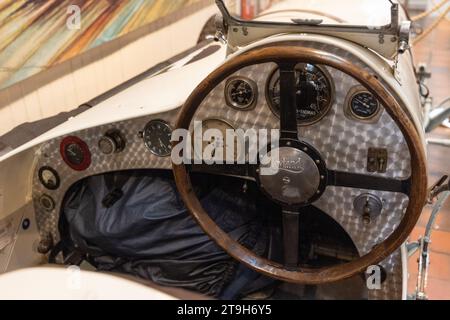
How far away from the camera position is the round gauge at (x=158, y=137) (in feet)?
5.17

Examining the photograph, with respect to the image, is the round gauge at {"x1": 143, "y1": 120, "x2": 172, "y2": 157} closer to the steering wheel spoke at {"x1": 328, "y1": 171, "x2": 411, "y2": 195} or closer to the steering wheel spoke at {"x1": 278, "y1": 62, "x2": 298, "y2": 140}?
the steering wheel spoke at {"x1": 278, "y1": 62, "x2": 298, "y2": 140}

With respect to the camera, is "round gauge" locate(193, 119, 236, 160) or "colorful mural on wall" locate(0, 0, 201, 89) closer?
"round gauge" locate(193, 119, 236, 160)

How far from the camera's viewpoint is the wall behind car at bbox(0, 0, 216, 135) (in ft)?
6.13

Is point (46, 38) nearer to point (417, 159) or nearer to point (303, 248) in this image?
point (303, 248)

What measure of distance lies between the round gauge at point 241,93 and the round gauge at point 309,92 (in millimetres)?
46

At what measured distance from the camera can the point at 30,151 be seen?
1.75m

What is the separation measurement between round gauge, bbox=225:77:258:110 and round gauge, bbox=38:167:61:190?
2.75ft

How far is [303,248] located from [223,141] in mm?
705

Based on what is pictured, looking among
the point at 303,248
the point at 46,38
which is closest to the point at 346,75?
the point at 303,248

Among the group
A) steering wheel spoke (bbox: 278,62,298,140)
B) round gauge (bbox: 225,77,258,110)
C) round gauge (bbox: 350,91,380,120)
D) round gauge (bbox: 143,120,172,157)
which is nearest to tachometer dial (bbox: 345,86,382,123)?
round gauge (bbox: 350,91,380,120)

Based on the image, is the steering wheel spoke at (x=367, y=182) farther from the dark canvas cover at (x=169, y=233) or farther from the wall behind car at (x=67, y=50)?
the wall behind car at (x=67, y=50)

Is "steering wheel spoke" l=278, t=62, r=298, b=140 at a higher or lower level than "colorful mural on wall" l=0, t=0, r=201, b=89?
lower

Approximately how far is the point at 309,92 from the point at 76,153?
36.9 inches

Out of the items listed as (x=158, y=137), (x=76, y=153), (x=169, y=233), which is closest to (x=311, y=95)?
(x=158, y=137)
